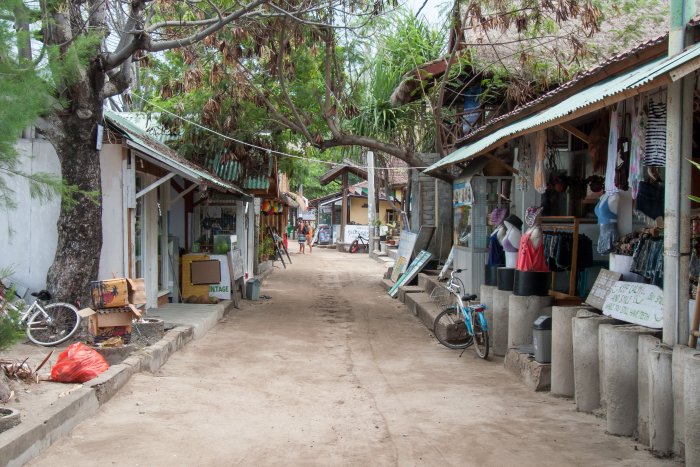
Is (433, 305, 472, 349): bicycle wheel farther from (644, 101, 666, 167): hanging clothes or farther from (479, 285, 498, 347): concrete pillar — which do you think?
(644, 101, 666, 167): hanging clothes

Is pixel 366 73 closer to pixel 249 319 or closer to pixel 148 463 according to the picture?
pixel 249 319

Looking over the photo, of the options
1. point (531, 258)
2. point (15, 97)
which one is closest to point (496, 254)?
point (531, 258)

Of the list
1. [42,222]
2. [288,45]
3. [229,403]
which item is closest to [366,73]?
[288,45]

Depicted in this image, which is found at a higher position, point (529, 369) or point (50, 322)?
point (50, 322)

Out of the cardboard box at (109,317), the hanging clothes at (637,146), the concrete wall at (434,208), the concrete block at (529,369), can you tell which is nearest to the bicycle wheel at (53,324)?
the cardboard box at (109,317)

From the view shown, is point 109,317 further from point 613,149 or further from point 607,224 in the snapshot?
point 613,149

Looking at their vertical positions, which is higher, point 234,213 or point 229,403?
point 234,213

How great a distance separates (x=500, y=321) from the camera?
9.74m

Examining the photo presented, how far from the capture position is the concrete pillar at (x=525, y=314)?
8758mm

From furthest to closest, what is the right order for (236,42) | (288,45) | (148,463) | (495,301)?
(288,45) → (236,42) → (495,301) → (148,463)

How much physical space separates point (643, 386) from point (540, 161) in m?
4.17

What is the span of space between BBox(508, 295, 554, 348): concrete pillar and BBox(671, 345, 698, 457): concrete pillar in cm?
364

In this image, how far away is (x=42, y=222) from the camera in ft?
33.3

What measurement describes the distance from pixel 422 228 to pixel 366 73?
432 centimetres
